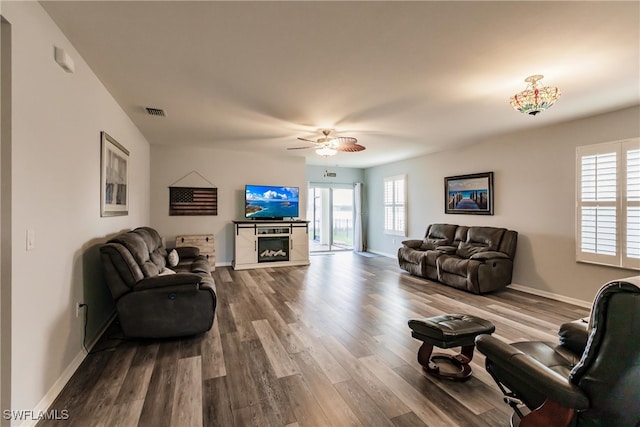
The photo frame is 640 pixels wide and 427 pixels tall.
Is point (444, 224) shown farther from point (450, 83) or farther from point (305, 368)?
point (305, 368)

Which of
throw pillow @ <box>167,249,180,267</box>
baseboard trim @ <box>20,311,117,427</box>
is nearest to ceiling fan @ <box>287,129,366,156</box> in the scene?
throw pillow @ <box>167,249,180,267</box>

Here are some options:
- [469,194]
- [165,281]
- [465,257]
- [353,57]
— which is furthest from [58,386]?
[469,194]

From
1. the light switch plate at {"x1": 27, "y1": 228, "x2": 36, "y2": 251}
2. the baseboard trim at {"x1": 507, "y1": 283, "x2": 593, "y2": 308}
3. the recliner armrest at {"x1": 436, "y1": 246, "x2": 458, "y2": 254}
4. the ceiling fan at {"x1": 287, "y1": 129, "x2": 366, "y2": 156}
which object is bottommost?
the baseboard trim at {"x1": 507, "y1": 283, "x2": 593, "y2": 308}

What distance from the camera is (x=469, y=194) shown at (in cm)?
573

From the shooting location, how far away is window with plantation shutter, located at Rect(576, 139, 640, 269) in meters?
3.55

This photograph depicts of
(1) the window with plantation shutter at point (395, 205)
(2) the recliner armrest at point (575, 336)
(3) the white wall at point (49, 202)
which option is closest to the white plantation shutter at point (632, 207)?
(2) the recliner armrest at point (575, 336)

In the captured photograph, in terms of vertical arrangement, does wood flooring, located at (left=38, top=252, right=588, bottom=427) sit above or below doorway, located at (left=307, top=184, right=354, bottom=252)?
below

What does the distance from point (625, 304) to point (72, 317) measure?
11.2 ft

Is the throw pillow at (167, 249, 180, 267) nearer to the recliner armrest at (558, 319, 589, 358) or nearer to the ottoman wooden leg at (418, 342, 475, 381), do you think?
the ottoman wooden leg at (418, 342, 475, 381)

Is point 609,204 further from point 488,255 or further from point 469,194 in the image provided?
point 469,194

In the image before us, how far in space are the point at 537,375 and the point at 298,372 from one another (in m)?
1.63

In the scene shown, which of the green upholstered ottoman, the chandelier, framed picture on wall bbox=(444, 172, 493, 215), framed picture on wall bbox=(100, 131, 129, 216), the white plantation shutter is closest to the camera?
the green upholstered ottoman

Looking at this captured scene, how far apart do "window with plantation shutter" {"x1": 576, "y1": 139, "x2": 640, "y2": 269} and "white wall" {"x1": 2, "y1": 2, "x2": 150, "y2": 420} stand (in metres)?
5.78

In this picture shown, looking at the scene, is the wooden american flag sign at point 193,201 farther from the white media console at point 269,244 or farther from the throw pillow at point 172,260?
the throw pillow at point 172,260
